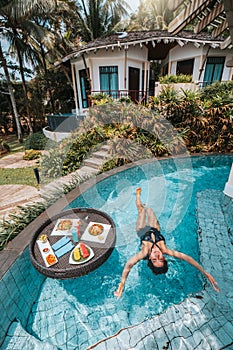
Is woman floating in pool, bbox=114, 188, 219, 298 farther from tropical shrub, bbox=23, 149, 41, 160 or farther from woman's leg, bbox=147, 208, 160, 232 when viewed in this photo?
tropical shrub, bbox=23, 149, 41, 160

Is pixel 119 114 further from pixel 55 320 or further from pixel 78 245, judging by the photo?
pixel 55 320

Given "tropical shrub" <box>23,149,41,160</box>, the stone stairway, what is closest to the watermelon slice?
the stone stairway

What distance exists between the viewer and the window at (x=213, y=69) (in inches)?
488

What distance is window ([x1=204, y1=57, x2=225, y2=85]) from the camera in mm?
12406

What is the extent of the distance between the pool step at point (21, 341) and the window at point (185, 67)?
15123 millimetres

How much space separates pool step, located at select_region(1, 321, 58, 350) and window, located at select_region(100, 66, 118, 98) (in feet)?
41.7

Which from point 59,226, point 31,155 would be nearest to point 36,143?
point 31,155

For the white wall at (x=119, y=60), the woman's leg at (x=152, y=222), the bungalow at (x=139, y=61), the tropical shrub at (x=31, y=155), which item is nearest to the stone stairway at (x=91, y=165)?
the woman's leg at (x=152, y=222)

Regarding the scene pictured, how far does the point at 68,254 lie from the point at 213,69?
49.9 ft

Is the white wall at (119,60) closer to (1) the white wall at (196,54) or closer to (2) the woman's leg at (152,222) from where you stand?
(1) the white wall at (196,54)

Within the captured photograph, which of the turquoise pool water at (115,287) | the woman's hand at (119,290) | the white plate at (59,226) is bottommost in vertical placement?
the turquoise pool water at (115,287)

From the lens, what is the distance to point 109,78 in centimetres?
1277

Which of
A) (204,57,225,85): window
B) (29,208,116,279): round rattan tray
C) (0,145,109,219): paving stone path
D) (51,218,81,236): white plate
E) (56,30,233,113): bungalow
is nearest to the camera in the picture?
(29,208,116,279): round rattan tray

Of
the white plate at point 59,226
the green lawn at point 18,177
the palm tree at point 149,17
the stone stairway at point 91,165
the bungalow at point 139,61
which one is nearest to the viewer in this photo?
the white plate at point 59,226
